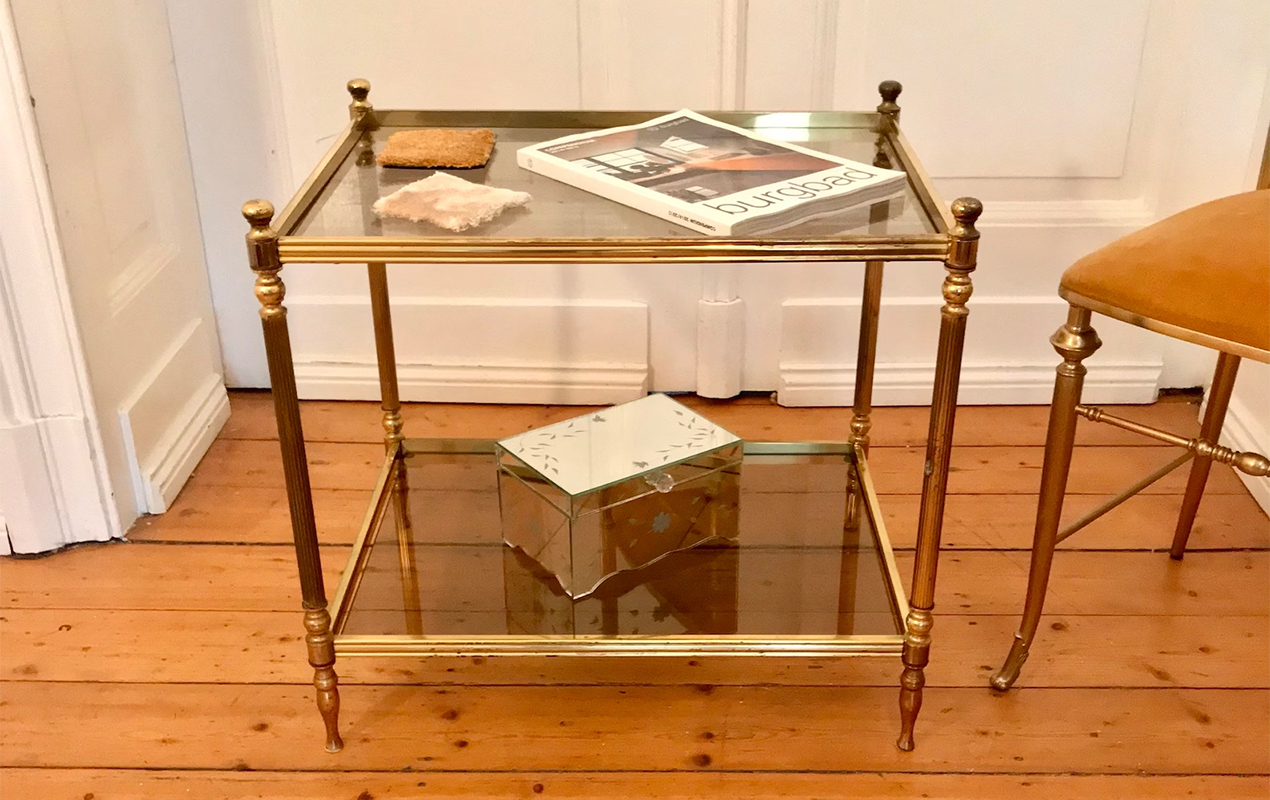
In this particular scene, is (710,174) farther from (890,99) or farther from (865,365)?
(865,365)

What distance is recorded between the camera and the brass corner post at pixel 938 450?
3.26 ft

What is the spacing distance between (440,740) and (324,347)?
0.87 metres

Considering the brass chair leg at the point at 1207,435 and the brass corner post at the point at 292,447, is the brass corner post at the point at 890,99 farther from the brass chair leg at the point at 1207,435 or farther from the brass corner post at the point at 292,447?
the brass corner post at the point at 292,447

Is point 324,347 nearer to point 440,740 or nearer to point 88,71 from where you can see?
point 88,71

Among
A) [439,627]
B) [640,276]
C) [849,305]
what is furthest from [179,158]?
[849,305]

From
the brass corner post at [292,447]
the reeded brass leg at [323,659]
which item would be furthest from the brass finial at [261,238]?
the reeded brass leg at [323,659]

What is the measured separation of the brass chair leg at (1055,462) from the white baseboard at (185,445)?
1182mm

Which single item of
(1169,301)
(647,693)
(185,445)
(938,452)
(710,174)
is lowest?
(647,693)

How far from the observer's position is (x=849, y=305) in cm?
185

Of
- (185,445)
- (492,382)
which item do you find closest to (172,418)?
(185,445)

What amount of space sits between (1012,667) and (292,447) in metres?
0.84

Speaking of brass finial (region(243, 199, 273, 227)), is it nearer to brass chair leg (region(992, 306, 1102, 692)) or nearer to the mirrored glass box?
the mirrored glass box

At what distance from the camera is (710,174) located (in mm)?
1143

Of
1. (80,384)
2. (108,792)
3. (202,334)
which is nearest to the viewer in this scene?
A: (108,792)
